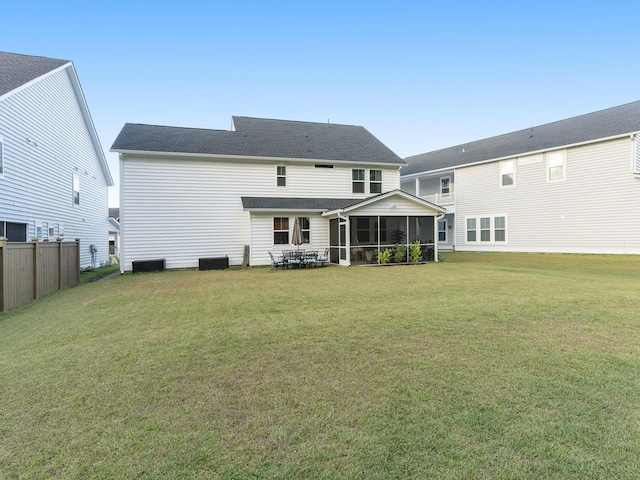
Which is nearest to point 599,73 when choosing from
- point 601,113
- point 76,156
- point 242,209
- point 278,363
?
point 601,113

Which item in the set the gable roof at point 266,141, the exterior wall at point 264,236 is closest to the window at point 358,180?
the gable roof at point 266,141

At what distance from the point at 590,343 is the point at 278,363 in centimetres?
412

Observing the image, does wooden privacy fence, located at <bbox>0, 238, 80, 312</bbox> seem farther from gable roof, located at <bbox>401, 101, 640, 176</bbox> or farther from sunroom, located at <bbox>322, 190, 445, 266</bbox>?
gable roof, located at <bbox>401, 101, 640, 176</bbox>

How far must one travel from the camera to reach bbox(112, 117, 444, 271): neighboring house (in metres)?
15.5

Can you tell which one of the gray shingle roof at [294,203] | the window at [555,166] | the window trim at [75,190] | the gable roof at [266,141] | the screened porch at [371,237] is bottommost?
the screened porch at [371,237]

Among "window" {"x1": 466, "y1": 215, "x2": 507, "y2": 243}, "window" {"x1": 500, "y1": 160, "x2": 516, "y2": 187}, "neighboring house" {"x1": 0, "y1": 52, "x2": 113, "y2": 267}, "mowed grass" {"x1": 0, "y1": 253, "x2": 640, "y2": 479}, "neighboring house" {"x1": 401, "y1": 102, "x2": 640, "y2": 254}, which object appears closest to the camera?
"mowed grass" {"x1": 0, "y1": 253, "x2": 640, "y2": 479}

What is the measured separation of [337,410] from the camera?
285cm

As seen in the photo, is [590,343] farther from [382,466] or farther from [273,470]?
[273,470]

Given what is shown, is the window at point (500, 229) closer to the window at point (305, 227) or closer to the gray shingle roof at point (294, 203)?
the gray shingle roof at point (294, 203)

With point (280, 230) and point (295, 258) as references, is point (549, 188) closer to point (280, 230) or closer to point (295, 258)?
point (295, 258)

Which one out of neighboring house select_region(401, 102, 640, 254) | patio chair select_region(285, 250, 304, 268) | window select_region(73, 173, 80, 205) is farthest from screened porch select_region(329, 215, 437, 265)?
window select_region(73, 173, 80, 205)

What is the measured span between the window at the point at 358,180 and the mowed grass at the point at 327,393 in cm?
1307

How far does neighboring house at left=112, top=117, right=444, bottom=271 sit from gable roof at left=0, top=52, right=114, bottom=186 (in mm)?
2970

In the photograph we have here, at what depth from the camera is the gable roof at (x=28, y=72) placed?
1168 cm
